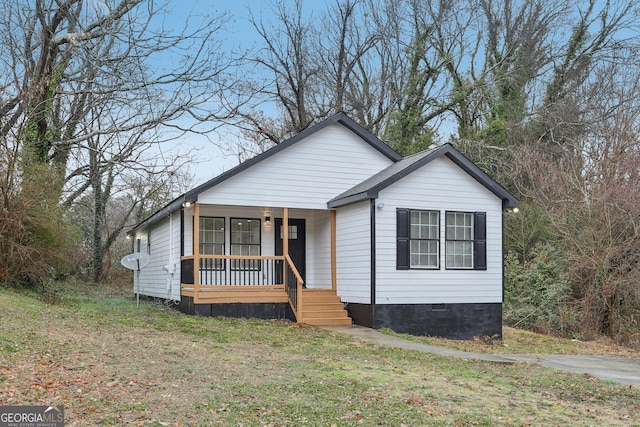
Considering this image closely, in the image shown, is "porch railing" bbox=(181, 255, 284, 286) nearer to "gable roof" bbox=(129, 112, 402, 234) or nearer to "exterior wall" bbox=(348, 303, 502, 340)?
"gable roof" bbox=(129, 112, 402, 234)

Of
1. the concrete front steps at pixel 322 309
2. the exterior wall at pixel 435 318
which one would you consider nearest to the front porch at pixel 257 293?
the concrete front steps at pixel 322 309

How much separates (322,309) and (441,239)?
11.4 ft

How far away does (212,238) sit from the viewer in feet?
57.2

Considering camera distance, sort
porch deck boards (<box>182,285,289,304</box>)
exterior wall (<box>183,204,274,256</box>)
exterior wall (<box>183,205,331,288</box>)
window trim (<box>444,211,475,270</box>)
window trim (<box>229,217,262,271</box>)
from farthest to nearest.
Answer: window trim (<box>229,217,262,271</box>), exterior wall (<box>183,205,331,288</box>), exterior wall (<box>183,204,274,256</box>), window trim (<box>444,211,475,270</box>), porch deck boards (<box>182,285,289,304</box>)

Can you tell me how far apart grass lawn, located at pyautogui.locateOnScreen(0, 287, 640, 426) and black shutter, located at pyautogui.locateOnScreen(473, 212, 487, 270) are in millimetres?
5125

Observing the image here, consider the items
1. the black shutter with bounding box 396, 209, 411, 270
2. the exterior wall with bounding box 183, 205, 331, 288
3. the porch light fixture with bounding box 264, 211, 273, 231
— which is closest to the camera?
the black shutter with bounding box 396, 209, 411, 270

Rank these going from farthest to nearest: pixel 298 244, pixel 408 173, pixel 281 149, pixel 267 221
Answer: pixel 298 244 < pixel 267 221 < pixel 281 149 < pixel 408 173

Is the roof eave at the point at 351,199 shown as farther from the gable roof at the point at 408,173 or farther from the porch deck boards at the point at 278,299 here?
the porch deck boards at the point at 278,299

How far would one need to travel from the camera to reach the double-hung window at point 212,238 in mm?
17203

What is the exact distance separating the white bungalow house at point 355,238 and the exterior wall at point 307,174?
0.09 ft

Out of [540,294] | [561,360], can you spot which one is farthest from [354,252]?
[540,294]

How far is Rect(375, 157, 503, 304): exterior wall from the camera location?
15.3 metres

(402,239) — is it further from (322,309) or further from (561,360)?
(561,360)

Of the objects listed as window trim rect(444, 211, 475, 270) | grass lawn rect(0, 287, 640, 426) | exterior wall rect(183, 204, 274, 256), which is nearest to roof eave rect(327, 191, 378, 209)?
exterior wall rect(183, 204, 274, 256)
